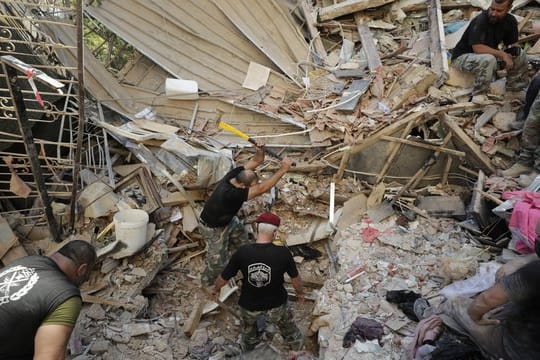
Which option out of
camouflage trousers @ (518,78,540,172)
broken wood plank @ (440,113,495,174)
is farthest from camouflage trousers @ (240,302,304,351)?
camouflage trousers @ (518,78,540,172)

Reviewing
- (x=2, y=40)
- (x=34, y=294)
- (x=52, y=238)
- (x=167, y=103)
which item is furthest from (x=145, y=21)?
(x=34, y=294)

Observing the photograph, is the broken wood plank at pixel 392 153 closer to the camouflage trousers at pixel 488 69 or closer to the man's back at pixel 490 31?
the camouflage trousers at pixel 488 69

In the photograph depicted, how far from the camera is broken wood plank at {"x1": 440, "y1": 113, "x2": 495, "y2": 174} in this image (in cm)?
632

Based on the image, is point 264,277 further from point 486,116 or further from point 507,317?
point 486,116

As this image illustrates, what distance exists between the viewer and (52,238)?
6262 millimetres

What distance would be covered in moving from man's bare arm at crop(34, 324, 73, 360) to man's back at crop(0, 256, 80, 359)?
9 cm

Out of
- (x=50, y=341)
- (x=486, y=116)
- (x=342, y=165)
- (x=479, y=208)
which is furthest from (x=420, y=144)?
(x=50, y=341)

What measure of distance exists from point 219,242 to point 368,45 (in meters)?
4.18

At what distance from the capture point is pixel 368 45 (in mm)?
7754

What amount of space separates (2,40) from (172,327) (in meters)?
3.88

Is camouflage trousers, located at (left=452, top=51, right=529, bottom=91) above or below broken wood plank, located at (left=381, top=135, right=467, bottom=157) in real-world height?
above

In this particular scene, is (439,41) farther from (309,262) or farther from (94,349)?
(94,349)

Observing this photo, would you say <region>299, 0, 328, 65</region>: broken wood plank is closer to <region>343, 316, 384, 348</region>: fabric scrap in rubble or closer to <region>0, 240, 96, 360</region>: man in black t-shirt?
<region>343, 316, 384, 348</region>: fabric scrap in rubble

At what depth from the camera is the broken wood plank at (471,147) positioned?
6.32 meters
